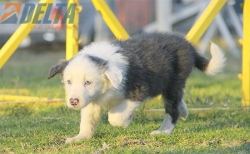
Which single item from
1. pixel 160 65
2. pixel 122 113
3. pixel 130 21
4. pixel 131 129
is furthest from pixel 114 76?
pixel 130 21

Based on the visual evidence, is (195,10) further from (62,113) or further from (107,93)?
(107,93)

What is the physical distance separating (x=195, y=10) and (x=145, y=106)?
12.9 metres

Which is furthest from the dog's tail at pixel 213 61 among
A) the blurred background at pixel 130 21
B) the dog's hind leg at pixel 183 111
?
the blurred background at pixel 130 21

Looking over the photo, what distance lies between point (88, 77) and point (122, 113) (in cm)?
49

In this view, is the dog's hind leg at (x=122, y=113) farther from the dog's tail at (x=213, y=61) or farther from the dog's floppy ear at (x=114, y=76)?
the dog's tail at (x=213, y=61)

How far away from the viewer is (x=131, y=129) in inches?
273

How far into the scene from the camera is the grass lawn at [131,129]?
5.96 meters

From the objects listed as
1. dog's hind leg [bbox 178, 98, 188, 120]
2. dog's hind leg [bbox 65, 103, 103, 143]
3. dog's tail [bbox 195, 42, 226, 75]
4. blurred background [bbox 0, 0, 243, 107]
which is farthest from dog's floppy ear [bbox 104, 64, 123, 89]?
blurred background [bbox 0, 0, 243, 107]

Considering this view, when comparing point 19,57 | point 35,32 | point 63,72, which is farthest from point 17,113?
point 35,32

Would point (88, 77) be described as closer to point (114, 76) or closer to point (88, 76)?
point (88, 76)

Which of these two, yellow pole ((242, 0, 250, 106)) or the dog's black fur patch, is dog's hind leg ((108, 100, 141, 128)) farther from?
yellow pole ((242, 0, 250, 106))

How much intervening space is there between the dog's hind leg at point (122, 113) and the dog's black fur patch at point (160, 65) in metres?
0.06

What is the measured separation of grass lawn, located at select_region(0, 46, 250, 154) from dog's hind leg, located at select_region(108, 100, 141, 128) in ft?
0.55

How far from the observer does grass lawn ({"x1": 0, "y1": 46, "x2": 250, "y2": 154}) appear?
5.96m
